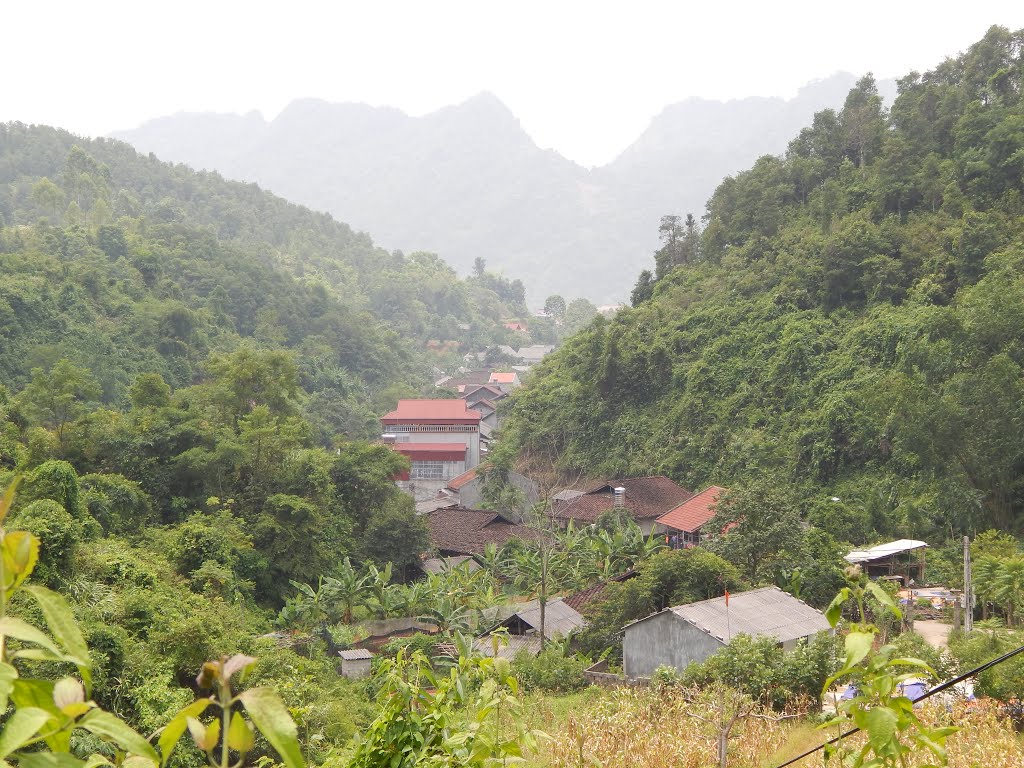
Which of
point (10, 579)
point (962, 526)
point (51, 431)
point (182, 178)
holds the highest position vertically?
point (182, 178)

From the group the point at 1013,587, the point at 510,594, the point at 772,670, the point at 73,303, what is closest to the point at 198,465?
the point at 510,594

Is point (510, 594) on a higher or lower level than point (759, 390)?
lower

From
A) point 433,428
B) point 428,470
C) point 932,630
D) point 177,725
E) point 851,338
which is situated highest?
point 177,725

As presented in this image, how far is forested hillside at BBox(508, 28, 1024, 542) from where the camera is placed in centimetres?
1991

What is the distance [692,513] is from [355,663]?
35.5 ft

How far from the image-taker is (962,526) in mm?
19375

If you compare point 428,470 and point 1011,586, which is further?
point 428,470

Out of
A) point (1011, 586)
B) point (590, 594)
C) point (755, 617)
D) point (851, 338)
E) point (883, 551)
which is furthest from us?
point (851, 338)

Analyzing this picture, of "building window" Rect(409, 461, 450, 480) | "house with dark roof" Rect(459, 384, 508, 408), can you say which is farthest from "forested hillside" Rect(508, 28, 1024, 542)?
"house with dark roof" Rect(459, 384, 508, 408)

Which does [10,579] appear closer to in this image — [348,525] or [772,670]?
[772,670]

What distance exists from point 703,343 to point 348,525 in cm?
1505

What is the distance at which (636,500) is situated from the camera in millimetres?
26172

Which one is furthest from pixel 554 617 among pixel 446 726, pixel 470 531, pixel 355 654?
pixel 446 726

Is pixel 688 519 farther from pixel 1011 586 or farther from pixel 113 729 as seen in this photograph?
pixel 113 729
